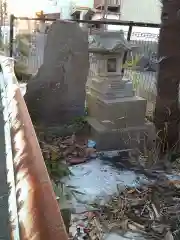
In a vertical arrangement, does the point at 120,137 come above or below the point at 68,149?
Answer: above

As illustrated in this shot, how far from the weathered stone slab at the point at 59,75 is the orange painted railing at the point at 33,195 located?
14.6ft

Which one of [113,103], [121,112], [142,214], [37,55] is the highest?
[37,55]

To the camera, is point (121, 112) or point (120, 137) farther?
point (121, 112)

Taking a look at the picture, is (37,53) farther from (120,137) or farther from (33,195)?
(33,195)

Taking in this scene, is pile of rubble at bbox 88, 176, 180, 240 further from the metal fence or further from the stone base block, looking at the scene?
the metal fence

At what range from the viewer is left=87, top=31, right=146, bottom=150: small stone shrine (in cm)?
509

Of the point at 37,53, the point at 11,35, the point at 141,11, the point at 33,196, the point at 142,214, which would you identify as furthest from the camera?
the point at 141,11

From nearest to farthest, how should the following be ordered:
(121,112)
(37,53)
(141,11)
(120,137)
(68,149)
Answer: (68,149) < (120,137) < (121,112) < (37,53) < (141,11)

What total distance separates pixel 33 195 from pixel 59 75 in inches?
192

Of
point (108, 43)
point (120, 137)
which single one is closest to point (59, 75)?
point (108, 43)

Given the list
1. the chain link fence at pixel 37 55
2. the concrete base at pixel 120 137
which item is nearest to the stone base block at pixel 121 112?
the concrete base at pixel 120 137

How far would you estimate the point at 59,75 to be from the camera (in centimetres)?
550

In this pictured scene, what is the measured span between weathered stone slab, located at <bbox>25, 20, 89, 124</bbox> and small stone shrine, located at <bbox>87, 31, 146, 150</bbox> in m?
0.26

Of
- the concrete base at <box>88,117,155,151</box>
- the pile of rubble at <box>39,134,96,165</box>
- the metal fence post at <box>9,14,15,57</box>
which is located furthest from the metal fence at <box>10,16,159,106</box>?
the pile of rubble at <box>39,134,96,165</box>
